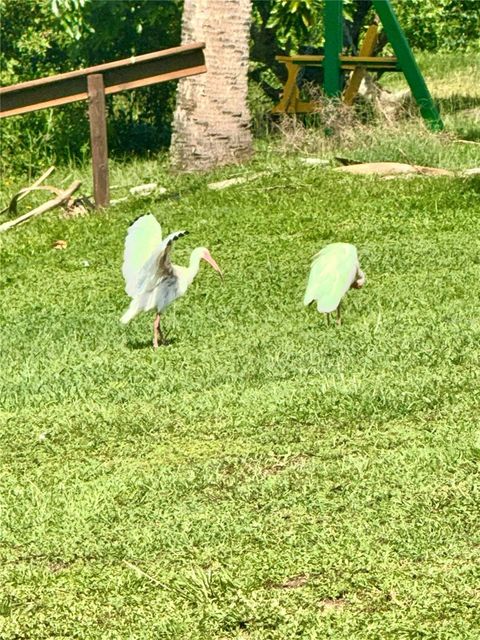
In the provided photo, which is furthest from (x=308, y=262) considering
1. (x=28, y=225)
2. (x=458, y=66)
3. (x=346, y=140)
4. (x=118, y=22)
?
(x=458, y=66)

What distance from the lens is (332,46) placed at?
15922mm

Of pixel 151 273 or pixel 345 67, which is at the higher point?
pixel 151 273

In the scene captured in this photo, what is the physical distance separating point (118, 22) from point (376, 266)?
10.2m

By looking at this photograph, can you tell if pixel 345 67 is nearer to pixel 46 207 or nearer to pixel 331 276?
pixel 46 207

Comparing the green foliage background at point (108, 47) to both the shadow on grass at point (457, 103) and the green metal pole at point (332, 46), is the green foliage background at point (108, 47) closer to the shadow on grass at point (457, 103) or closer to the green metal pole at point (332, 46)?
the green metal pole at point (332, 46)

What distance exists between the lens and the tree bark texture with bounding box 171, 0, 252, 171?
44.9 ft

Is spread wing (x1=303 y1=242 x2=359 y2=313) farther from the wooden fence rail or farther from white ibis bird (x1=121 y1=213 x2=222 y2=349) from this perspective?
the wooden fence rail

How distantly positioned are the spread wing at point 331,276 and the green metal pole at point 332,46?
323 inches

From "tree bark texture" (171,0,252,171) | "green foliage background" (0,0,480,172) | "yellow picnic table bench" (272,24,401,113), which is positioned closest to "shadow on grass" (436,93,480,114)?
"yellow picnic table bench" (272,24,401,113)

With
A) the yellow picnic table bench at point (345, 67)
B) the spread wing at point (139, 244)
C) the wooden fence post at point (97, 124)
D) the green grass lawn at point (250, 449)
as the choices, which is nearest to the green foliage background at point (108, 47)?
the yellow picnic table bench at point (345, 67)

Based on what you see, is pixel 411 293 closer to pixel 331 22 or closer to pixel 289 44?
pixel 331 22

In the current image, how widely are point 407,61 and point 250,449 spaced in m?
10.2

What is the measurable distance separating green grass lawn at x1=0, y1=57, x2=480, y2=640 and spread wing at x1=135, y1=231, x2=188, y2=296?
43cm

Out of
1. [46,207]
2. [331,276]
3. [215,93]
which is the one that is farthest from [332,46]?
[331,276]
